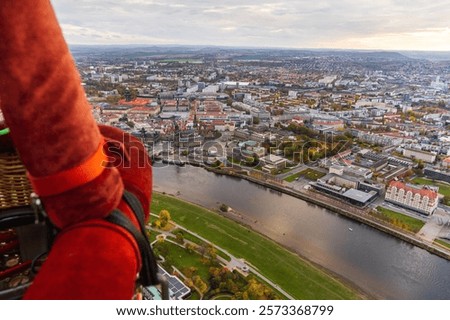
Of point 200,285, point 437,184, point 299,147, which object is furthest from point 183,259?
point 437,184

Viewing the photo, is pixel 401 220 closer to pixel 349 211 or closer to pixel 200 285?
pixel 349 211

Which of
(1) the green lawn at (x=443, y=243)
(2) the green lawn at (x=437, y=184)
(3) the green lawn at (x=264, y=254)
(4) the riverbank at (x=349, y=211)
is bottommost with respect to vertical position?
(2) the green lawn at (x=437, y=184)

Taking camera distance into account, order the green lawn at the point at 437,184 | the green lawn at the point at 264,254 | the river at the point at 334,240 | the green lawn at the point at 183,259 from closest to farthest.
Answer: the green lawn at the point at 264,254, the green lawn at the point at 183,259, the river at the point at 334,240, the green lawn at the point at 437,184

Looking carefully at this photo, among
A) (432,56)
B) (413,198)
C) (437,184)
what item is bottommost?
(437,184)

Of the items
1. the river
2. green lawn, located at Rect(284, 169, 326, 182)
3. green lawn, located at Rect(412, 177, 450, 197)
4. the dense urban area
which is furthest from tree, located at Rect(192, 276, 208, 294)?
green lawn, located at Rect(412, 177, 450, 197)

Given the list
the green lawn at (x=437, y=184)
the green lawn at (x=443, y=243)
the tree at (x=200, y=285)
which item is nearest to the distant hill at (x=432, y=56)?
the green lawn at (x=437, y=184)

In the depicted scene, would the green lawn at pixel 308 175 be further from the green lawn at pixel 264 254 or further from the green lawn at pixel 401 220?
the green lawn at pixel 264 254
